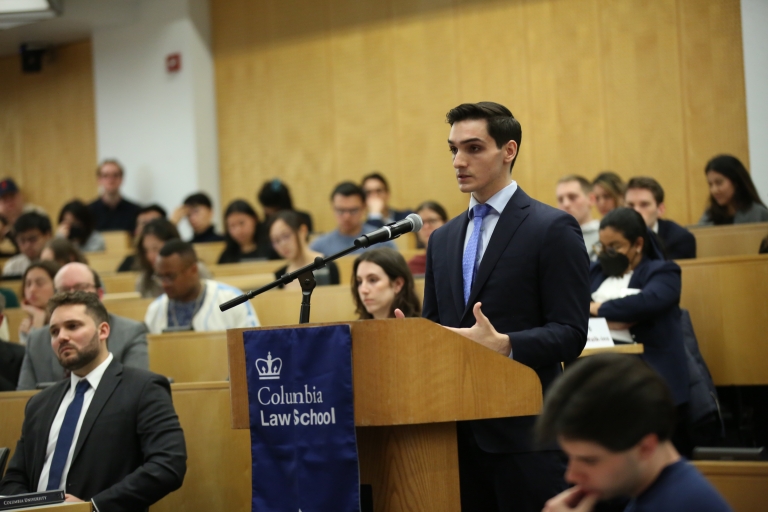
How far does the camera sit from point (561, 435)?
4.21ft

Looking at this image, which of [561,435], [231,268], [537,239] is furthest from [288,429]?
[231,268]

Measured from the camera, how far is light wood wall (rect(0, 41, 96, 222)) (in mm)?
8820

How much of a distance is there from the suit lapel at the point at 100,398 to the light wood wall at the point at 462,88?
167 inches

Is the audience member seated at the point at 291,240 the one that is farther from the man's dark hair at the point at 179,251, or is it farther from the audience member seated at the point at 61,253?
the audience member seated at the point at 61,253

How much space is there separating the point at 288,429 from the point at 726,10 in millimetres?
5115

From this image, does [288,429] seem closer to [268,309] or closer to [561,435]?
[561,435]

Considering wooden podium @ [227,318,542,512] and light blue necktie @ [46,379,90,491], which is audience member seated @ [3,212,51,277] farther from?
wooden podium @ [227,318,542,512]

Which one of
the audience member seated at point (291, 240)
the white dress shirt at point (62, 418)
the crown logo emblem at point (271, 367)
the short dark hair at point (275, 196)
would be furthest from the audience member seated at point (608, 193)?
the crown logo emblem at point (271, 367)

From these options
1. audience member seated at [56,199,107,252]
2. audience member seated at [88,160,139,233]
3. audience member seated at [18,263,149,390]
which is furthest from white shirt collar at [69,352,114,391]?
audience member seated at [88,160,139,233]

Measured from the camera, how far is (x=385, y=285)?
341cm

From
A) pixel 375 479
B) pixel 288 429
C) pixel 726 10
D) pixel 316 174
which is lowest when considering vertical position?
pixel 375 479

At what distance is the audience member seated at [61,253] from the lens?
16.5 feet

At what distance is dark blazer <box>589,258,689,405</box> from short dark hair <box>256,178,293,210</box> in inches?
139

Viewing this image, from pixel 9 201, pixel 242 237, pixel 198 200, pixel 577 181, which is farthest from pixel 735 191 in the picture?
pixel 9 201
